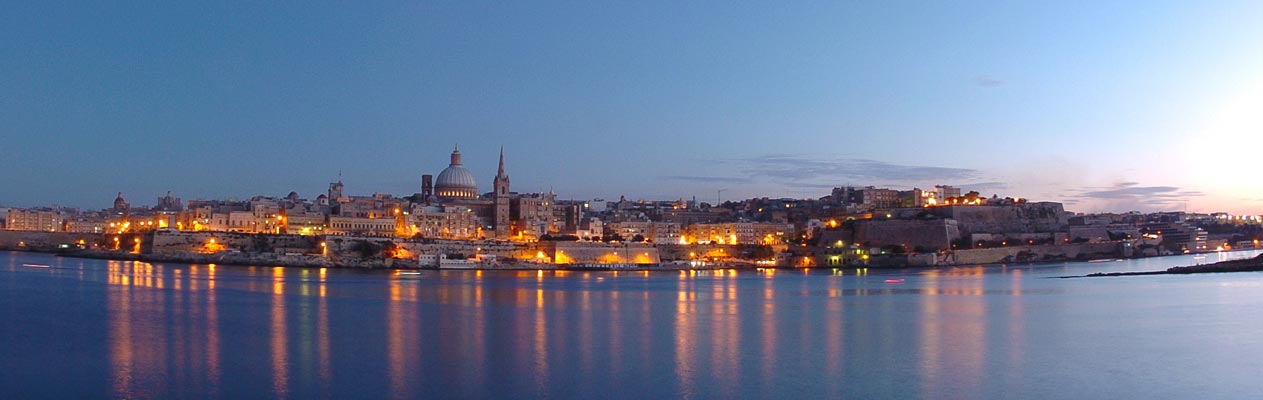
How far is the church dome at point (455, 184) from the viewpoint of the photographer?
3841 centimetres

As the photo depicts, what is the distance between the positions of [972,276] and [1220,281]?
16.7 feet

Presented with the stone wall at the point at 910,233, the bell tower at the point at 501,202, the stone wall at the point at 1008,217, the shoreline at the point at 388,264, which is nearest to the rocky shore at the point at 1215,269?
the shoreline at the point at 388,264

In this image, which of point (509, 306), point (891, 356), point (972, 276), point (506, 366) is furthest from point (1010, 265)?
point (506, 366)

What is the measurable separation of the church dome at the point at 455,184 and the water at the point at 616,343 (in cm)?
2141

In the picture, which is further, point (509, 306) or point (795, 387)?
point (509, 306)

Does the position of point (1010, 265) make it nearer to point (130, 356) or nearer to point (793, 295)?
point (793, 295)

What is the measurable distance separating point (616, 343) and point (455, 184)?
2947cm

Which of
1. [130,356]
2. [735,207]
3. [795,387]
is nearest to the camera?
[795,387]

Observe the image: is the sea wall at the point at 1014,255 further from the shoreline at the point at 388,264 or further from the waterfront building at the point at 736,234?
the waterfront building at the point at 736,234

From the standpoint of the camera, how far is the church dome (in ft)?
126

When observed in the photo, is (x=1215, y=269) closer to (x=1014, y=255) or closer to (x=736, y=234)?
(x=1014, y=255)

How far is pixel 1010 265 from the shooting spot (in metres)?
32.0

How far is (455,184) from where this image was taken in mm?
38500

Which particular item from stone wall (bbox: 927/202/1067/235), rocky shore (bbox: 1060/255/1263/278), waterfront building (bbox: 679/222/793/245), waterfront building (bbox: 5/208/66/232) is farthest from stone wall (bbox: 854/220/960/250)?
waterfront building (bbox: 5/208/66/232)
